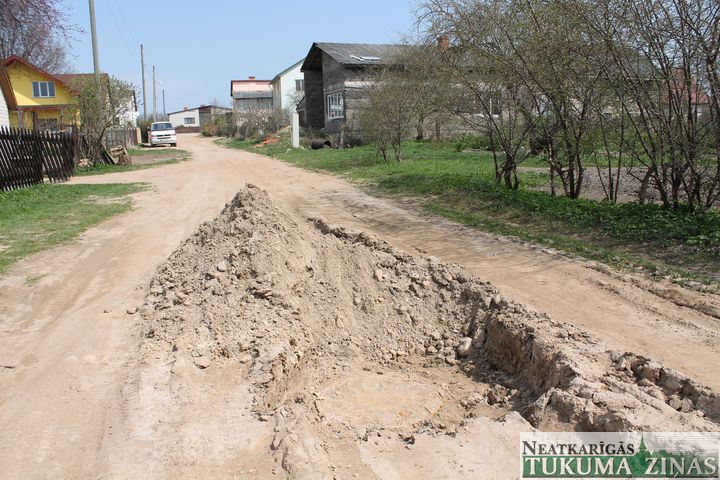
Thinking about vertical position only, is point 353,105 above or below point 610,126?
above

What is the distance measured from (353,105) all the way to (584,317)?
27083mm

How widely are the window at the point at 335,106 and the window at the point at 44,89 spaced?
19.5 m

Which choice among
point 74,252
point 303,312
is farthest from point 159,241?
point 303,312

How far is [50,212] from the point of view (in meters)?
11.7

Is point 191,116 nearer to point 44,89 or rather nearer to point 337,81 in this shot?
point 44,89

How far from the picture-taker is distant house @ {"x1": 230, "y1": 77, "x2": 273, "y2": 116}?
66.3 m

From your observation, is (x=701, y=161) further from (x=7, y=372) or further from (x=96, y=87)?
(x=96, y=87)

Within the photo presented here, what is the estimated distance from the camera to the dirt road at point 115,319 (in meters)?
3.54

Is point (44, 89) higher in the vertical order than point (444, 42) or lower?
higher

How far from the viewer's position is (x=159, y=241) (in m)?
8.90

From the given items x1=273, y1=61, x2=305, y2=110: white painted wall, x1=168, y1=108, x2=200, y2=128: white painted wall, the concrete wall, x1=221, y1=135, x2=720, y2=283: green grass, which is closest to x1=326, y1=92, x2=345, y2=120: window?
the concrete wall

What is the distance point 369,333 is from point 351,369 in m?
0.63

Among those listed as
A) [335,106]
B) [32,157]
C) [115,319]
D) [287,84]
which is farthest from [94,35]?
[287,84]

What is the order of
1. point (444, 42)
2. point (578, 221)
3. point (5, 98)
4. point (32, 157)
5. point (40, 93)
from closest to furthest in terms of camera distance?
1. point (578, 221)
2. point (444, 42)
3. point (32, 157)
4. point (5, 98)
5. point (40, 93)
